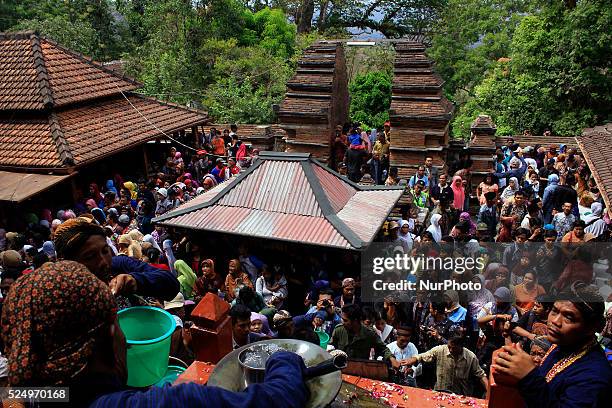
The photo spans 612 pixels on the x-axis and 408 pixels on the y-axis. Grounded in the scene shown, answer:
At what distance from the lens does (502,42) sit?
84.3 feet

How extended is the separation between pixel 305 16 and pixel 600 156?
86.7 ft

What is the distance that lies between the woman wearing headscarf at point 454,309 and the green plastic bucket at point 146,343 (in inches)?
161

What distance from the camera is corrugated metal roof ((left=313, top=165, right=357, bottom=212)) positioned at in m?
8.40

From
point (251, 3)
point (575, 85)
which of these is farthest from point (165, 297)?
point (251, 3)

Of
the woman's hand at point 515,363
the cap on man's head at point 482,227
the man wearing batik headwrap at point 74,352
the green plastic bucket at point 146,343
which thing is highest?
the man wearing batik headwrap at point 74,352

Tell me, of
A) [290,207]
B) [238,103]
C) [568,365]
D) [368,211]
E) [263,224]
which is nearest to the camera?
[568,365]

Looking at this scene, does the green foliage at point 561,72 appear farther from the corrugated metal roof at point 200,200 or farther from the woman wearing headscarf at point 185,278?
the woman wearing headscarf at point 185,278

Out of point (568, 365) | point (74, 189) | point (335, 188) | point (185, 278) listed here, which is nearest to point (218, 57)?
point (74, 189)

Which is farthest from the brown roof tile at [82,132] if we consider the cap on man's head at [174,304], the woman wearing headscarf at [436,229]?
the woman wearing headscarf at [436,229]

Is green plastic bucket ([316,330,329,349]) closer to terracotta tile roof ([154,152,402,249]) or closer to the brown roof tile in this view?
terracotta tile roof ([154,152,402,249])

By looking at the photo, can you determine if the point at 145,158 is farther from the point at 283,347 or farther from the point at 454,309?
the point at 283,347

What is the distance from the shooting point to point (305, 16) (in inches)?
1332

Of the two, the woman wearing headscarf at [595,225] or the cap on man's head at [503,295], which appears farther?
the woman wearing headscarf at [595,225]

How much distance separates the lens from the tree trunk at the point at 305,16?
33.5m
